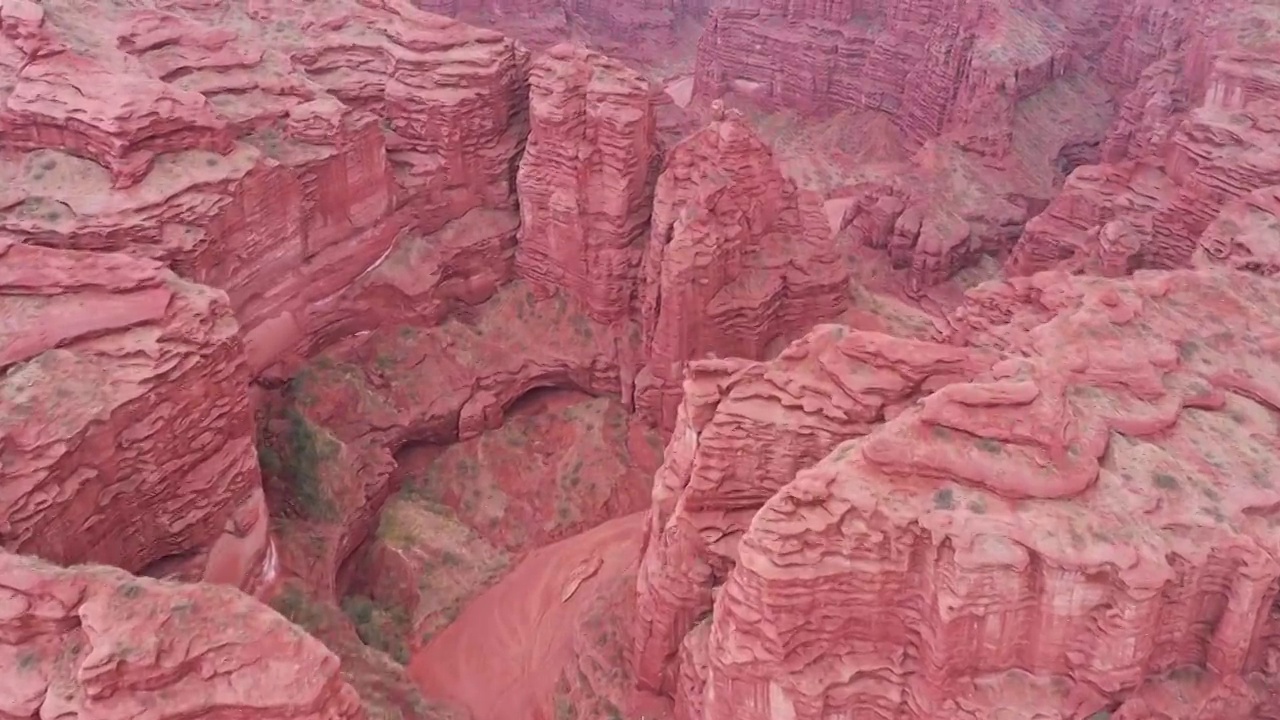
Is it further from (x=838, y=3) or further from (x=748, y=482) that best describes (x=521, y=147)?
(x=838, y=3)

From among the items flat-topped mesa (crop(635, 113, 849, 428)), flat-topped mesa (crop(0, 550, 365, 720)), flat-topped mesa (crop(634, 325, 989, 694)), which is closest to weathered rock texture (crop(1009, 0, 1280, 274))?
flat-topped mesa (crop(635, 113, 849, 428))

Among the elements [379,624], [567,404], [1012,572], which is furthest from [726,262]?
[1012,572]

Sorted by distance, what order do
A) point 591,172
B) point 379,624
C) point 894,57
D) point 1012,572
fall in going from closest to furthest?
1. point 1012,572
2. point 379,624
3. point 591,172
4. point 894,57

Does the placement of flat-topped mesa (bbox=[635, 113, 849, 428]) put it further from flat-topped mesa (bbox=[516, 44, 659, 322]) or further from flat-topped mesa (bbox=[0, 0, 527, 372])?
flat-topped mesa (bbox=[0, 0, 527, 372])

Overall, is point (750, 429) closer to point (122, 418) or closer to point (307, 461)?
point (122, 418)

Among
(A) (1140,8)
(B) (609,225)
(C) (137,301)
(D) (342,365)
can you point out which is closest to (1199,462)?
(B) (609,225)

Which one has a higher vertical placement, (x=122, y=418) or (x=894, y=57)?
(x=894, y=57)

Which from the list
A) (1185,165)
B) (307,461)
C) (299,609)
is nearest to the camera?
(299,609)
